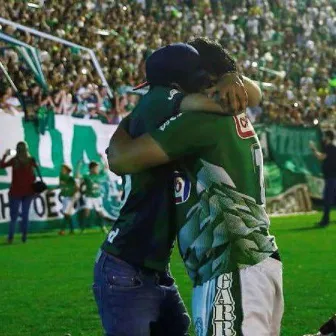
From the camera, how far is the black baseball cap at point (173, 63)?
412 cm

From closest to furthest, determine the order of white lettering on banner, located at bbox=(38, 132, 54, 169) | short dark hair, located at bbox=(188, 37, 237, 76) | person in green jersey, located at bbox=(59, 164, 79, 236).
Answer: short dark hair, located at bbox=(188, 37, 237, 76) → person in green jersey, located at bbox=(59, 164, 79, 236) → white lettering on banner, located at bbox=(38, 132, 54, 169)

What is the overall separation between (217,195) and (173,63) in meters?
0.59


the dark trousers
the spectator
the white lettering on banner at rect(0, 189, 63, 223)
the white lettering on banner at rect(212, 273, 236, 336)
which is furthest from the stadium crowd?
the white lettering on banner at rect(212, 273, 236, 336)

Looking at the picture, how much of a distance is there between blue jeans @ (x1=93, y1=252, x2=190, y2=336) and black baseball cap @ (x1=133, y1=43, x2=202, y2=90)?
844 millimetres

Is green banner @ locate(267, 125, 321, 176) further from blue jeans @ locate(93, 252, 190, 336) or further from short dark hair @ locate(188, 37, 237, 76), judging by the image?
short dark hair @ locate(188, 37, 237, 76)

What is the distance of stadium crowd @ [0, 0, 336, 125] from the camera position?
22859mm

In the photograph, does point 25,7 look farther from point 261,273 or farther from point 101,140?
point 261,273

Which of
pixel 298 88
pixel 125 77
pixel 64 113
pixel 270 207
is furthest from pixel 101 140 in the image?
pixel 298 88

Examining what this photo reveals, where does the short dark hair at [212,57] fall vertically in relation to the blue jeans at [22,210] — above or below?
above

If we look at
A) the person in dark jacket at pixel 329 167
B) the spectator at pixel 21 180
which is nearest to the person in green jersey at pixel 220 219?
the spectator at pixel 21 180

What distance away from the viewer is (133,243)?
4.35 m

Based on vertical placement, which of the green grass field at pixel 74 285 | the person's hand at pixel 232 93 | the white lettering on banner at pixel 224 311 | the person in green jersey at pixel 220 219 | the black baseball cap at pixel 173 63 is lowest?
the green grass field at pixel 74 285

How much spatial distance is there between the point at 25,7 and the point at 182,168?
20.9m

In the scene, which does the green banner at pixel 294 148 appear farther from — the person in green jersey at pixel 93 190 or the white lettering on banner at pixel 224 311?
the white lettering on banner at pixel 224 311
